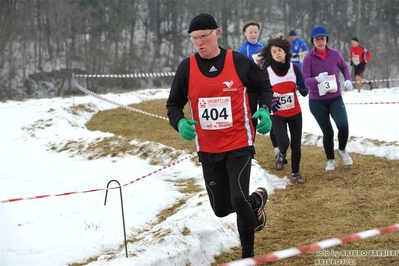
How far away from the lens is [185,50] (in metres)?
57.0

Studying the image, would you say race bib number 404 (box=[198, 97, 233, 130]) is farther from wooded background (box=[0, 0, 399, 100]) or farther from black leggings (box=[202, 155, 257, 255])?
wooded background (box=[0, 0, 399, 100])

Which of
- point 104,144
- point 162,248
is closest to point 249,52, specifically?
point 104,144

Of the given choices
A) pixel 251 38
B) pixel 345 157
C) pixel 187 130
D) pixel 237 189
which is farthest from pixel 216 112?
pixel 251 38

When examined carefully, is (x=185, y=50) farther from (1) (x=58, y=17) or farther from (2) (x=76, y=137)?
(2) (x=76, y=137)

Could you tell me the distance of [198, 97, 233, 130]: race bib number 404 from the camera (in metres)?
4.69

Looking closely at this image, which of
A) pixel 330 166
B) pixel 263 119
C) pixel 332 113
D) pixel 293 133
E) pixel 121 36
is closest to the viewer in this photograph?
pixel 263 119

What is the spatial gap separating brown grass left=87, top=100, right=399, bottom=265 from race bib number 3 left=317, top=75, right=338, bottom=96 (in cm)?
118

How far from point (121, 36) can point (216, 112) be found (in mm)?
49850

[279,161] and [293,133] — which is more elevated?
[293,133]

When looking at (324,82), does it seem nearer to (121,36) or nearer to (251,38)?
(251,38)

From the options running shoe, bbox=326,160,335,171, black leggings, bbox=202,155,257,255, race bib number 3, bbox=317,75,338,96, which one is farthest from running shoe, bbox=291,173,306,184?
black leggings, bbox=202,155,257,255

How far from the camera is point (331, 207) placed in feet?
21.4

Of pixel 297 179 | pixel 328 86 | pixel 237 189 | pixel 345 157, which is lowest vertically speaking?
pixel 297 179

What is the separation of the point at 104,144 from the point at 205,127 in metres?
7.72
